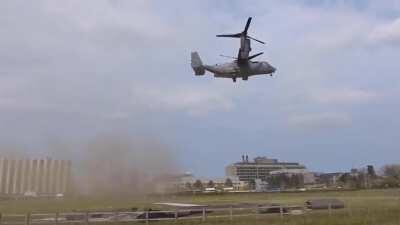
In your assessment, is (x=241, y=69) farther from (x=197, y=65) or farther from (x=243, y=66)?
(x=197, y=65)

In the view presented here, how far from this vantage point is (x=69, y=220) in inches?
1443

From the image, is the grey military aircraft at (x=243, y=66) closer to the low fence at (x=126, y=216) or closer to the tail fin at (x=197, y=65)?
the tail fin at (x=197, y=65)

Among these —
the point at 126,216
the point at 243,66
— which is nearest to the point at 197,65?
the point at 243,66

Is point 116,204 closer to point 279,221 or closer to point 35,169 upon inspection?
point 35,169

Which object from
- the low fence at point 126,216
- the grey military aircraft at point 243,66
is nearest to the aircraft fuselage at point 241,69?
the grey military aircraft at point 243,66

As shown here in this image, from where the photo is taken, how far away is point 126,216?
39.5 metres

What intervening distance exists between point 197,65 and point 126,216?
14.2 meters

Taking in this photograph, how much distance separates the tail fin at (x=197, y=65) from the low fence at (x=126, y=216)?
1133 centimetres

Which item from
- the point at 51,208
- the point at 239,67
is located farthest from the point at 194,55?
the point at 51,208

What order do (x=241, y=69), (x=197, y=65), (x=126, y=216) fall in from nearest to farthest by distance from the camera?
(x=126, y=216) → (x=241, y=69) → (x=197, y=65)

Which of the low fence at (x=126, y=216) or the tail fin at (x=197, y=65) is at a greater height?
the tail fin at (x=197, y=65)

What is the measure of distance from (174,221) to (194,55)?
1630 centimetres

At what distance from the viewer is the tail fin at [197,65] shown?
148 feet

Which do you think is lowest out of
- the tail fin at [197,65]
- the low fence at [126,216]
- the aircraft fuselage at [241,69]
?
the low fence at [126,216]
